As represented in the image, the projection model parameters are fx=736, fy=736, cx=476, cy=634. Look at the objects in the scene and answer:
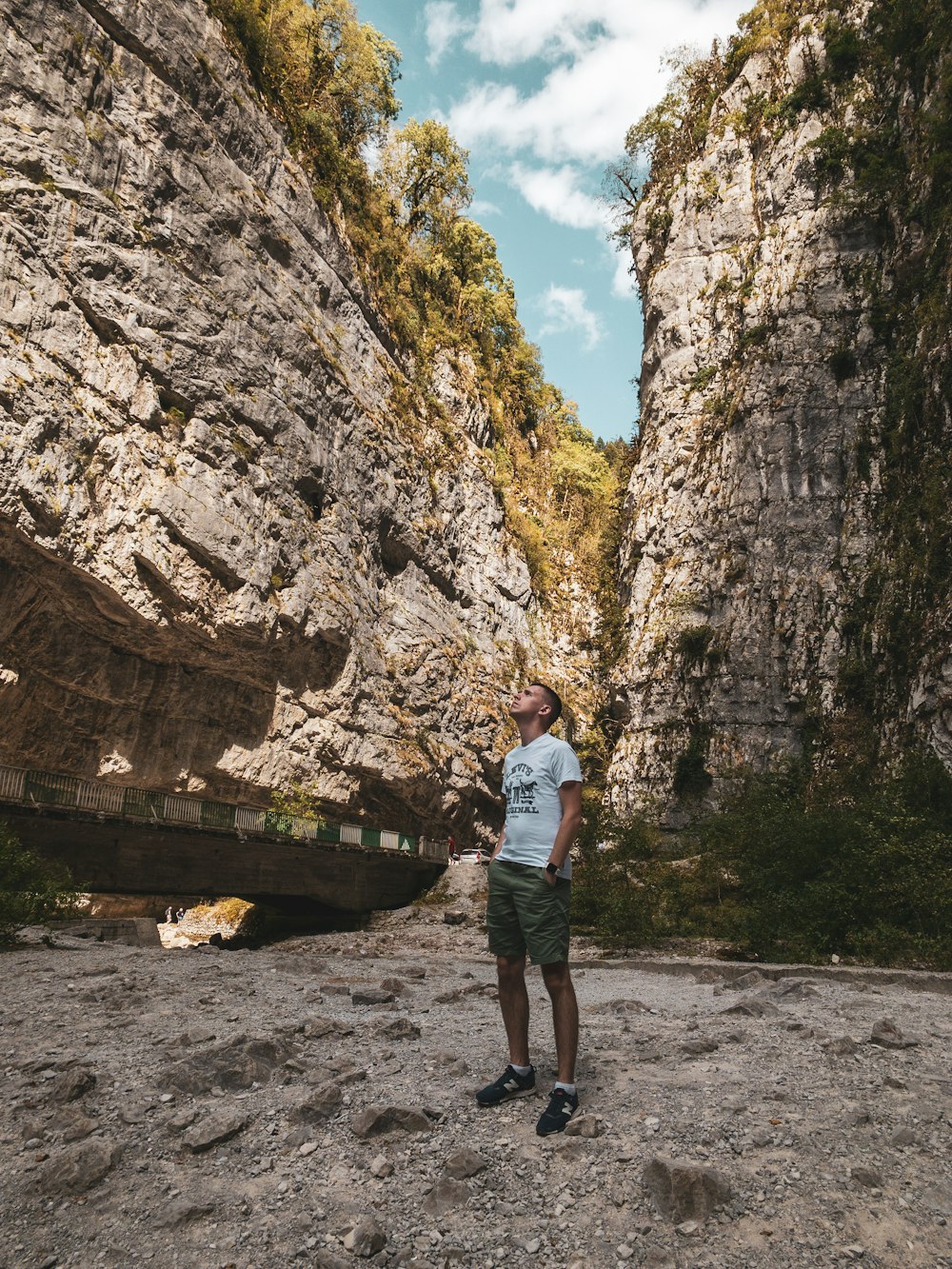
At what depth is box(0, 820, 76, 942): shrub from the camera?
9750 mm

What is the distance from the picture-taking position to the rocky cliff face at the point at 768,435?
96.6 ft

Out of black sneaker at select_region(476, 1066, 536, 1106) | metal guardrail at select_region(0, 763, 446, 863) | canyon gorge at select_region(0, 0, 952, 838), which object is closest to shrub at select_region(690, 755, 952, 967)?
canyon gorge at select_region(0, 0, 952, 838)

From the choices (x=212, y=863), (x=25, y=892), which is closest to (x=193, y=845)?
(x=212, y=863)

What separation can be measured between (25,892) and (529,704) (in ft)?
33.3

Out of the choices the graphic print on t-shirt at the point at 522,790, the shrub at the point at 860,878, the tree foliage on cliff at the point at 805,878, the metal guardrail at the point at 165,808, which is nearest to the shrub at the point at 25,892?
the metal guardrail at the point at 165,808

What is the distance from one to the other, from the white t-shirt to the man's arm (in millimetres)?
34

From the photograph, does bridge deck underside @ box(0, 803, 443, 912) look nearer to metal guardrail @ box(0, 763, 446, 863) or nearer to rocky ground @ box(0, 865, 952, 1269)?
metal guardrail @ box(0, 763, 446, 863)

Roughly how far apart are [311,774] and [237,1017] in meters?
18.8

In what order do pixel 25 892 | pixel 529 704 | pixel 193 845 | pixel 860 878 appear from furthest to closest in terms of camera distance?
pixel 193 845
pixel 860 878
pixel 25 892
pixel 529 704

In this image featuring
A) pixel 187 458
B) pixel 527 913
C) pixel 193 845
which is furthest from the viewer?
pixel 187 458

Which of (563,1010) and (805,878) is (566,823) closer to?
(563,1010)

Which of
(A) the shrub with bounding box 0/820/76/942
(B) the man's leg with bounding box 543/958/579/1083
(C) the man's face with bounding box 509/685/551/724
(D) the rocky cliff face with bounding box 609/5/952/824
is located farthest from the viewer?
(D) the rocky cliff face with bounding box 609/5/952/824

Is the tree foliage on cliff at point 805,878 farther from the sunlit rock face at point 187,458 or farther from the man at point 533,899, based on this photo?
the sunlit rock face at point 187,458

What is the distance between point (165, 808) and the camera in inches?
723
